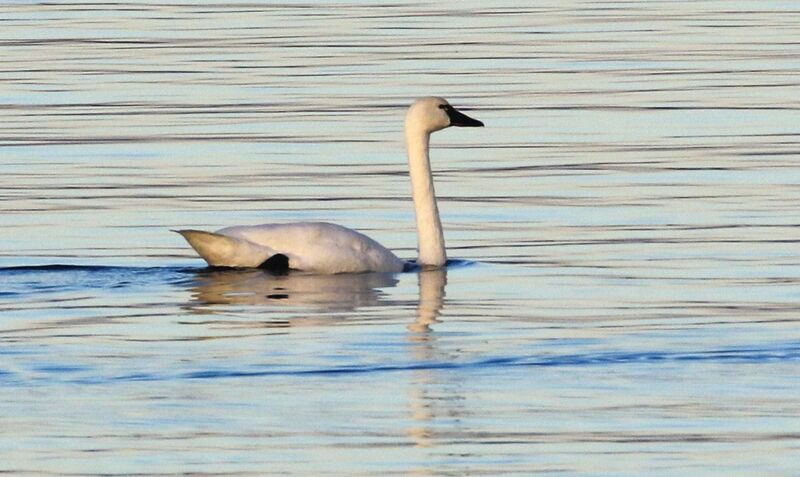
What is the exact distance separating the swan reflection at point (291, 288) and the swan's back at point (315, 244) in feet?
0.31

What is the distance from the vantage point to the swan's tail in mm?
16844

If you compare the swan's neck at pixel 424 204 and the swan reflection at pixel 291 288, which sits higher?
the swan's neck at pixel 424 204

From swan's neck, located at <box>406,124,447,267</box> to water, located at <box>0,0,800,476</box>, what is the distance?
9.9 inches

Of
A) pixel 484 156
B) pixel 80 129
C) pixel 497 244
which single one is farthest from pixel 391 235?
pixel 80 129

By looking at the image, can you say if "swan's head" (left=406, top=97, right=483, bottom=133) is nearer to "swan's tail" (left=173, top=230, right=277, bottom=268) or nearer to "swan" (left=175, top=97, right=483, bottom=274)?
"swan" (left=175, top=97, right=483, bottom=274)

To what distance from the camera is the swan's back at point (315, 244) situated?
1706 centimetres

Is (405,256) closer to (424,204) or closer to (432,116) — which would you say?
(424,204)

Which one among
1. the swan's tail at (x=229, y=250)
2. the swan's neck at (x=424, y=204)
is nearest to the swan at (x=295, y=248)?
the swan's tail at (x=229, y=250)

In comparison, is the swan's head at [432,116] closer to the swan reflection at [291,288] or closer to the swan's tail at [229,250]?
the swan reflection at [291,288]

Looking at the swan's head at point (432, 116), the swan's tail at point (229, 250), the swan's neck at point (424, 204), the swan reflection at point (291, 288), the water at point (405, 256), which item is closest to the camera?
the water at point (405, 256)

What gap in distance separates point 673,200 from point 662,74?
1074cm

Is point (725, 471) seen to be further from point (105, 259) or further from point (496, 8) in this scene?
point (496, 8)

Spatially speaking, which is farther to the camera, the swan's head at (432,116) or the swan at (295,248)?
the swan's head at (432,116)

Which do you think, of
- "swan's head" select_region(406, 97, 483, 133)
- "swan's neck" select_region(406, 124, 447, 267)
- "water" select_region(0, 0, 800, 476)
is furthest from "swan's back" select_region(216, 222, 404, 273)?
"swan's head" select_region(406, 97, 483, 133)
